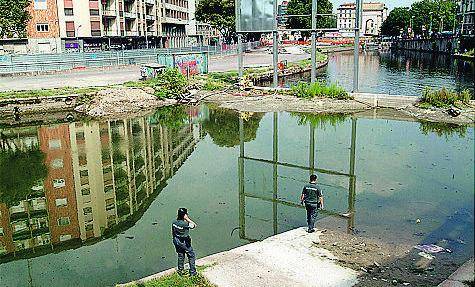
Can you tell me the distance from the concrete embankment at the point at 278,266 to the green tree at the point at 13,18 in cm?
5404

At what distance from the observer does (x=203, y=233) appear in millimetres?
12500

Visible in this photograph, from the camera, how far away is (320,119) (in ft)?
87.9

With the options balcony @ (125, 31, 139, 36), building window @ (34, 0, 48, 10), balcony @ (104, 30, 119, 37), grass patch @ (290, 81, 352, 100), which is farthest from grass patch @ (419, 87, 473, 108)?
balcony @ (125, 31, 139, 36)

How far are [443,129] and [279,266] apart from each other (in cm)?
1683

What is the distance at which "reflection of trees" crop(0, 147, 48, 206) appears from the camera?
15.8m

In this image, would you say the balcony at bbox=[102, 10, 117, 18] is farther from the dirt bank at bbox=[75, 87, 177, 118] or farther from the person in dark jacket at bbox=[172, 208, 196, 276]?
the person in dark jacket at bbox=[172, 208, 196, 276]

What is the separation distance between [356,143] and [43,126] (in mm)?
16835

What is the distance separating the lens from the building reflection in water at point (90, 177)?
13.0 meters

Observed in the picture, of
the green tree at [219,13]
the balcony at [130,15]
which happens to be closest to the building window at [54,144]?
the balcony at [130,15]

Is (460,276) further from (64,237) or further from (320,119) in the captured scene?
(320,119)

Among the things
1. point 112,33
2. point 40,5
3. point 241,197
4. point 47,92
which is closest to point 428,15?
point 112,33

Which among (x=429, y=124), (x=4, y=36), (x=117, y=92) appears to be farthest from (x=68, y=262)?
(x=4, y=36)

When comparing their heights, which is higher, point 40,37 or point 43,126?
point 40,37

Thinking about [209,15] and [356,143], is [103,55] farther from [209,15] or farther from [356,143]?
[356,143]
